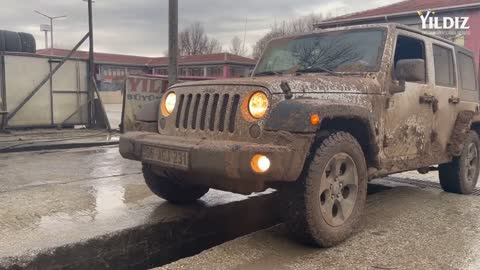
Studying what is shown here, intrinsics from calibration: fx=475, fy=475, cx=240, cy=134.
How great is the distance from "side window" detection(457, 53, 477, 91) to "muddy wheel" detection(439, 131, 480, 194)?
654 mm

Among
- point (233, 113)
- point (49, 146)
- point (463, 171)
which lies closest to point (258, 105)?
point (233, 113)

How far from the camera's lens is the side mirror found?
4352 millimetres

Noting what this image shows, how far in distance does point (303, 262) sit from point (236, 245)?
60 cm

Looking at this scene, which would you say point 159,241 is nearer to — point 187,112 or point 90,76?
point 187,112

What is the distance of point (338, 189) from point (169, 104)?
172cm

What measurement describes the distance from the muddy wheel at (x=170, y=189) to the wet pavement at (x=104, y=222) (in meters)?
0.11

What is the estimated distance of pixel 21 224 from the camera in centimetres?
426

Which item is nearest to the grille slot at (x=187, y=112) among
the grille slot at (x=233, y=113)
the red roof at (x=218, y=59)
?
the grille slot at (x=233, y=113)

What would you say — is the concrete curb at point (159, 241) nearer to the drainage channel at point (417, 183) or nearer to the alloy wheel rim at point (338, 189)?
the alloy wheel rim at point (338, 189)

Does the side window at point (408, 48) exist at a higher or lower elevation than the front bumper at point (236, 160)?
higher

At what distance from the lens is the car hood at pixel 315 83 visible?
3697mm

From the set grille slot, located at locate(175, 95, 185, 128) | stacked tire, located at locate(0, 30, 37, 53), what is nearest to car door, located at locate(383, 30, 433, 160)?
grille slot, located at locate(175, 95, 185, 128)

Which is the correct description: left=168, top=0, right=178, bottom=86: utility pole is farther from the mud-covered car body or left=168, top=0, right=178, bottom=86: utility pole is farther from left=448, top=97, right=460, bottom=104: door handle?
left=448, top=97, right=460, bottom=104: door handle

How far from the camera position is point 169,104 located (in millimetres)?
4422
